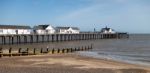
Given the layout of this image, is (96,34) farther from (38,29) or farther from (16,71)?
(16,71)

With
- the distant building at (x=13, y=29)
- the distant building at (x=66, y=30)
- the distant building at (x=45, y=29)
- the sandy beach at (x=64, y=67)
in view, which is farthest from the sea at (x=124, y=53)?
the distant building at (x=66, y=30)

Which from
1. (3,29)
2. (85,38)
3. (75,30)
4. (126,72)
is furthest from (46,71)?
Answer: (75,30)

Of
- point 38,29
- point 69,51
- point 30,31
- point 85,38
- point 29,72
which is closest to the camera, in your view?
point 29,72

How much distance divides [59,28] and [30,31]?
70.1ft

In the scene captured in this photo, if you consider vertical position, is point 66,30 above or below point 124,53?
above

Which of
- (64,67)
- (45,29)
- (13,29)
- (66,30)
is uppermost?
(45,29)

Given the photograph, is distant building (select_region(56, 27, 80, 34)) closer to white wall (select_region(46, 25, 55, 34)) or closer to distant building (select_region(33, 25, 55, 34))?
distant building (select_region(33, 25, 55, 34))

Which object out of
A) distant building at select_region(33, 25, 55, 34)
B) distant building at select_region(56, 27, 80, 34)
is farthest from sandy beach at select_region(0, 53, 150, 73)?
distant building at select_region(56, 27, 80, 34)

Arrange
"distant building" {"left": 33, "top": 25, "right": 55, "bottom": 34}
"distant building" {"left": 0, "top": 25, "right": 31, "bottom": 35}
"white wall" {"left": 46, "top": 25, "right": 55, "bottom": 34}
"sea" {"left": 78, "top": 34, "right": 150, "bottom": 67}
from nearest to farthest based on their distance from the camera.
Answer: "sea" {"left": 78, "top": 34, "right": 150, "bottom": 67}
"distant building" {"left": 0, "top": 25, "right": 31, "bottom": 35}
"distant building" {"left": 33, "top": 25, "right": 55, "bottom": 34}
"white wall" {"left": 46, "top": 25, "right": 55, "bottom": 34}

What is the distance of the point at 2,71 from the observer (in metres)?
23.7

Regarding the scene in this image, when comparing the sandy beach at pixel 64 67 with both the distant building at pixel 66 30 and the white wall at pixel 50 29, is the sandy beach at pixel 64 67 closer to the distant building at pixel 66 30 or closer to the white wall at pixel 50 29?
the white wall at pixel 50 29

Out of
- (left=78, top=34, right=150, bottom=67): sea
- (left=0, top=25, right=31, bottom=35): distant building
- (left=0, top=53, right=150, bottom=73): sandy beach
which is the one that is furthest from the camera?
(left=0, top=25, right=31, bottom=35): distant building

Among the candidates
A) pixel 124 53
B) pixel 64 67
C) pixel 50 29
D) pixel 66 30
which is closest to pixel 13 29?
pixel 50 29

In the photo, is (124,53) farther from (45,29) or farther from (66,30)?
(66,30)
